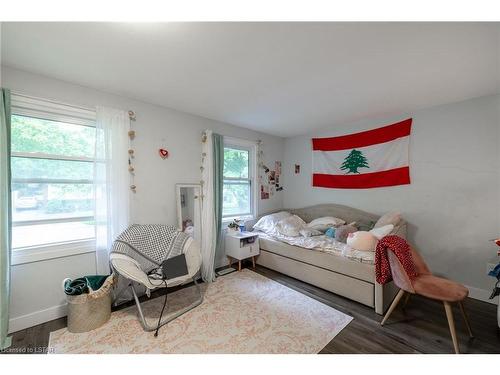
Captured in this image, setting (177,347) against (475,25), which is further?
(177,347)

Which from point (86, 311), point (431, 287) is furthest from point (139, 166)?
point (431, 287)

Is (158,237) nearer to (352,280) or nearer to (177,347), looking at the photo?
(177,347)

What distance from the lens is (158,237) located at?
2350mm

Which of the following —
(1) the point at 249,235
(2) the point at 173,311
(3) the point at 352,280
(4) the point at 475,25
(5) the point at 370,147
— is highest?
(4) the point at 475,25

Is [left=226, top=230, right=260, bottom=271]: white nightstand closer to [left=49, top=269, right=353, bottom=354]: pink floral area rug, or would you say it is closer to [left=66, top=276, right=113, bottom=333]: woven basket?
[left=49, top=269, right=353, bottom=354]: pink floral area rug

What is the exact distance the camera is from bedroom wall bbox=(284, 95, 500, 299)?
7.64 ft

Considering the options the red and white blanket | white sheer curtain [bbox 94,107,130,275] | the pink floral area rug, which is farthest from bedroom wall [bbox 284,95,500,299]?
white sheer curtain [bbox 94,107,130,275]

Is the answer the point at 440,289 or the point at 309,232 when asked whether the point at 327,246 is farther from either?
the point at 440,289

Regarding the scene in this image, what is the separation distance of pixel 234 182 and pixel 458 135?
10.0ft

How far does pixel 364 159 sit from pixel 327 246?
1.56 meters

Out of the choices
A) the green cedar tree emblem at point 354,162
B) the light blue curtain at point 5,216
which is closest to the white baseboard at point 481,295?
the green cedar tree emblem at point 354,162

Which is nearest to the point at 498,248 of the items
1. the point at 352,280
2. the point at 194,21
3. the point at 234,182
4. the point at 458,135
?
the point at 458,135

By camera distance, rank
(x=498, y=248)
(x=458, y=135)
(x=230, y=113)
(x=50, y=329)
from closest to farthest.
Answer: (x=50, y=329) < (x=498, y=248) < (x=458, y=135) < (x=230, y=113)

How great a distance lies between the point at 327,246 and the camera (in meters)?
2.57
